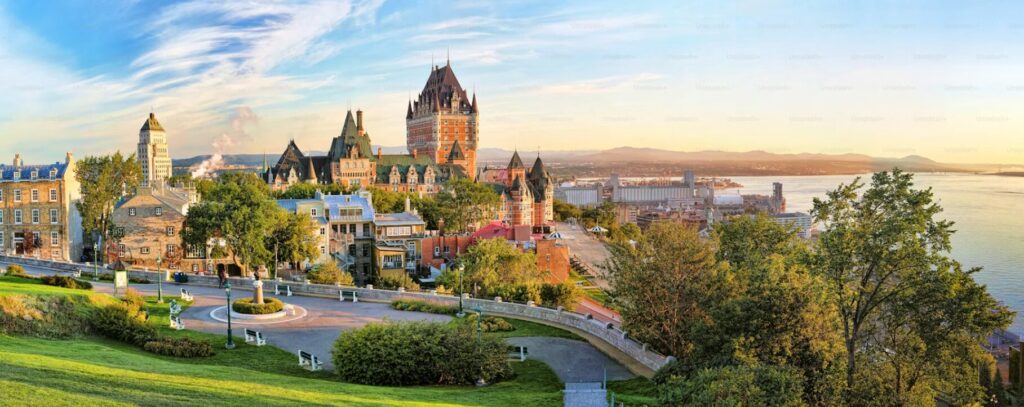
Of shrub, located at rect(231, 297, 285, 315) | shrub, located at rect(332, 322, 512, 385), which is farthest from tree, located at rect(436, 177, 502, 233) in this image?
shrub, located at rect(332, 322, 512, 385)

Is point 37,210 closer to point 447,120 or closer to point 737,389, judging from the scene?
point 737,389

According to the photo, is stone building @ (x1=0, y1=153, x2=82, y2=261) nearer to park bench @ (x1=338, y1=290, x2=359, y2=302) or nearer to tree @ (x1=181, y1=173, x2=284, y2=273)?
tree @ (x1=181, y1=173, x2=284, y2=273)

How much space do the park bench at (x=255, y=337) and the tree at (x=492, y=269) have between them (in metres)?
15.2

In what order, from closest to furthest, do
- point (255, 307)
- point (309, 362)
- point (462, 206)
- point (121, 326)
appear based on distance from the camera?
point (309, 362) → point (121, 326) → point (255, 307) → point (462, 206)

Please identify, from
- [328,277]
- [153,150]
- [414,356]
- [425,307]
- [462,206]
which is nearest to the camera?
[414,356]

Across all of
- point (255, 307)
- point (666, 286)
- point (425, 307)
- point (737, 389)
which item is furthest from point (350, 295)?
point (737, 389)

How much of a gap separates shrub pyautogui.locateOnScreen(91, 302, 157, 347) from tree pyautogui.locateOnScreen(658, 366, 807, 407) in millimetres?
15965

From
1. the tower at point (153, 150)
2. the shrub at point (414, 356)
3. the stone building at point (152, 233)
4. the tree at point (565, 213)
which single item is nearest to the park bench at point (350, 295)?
Answer: the shrub at point (414, 356)

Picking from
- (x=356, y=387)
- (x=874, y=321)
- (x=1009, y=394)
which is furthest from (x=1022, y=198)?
(x=356, y=387)

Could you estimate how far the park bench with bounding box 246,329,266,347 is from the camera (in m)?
25.2

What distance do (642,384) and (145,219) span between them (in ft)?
Result: 130

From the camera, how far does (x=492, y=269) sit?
44.8 m

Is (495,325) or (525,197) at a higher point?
(525,197)

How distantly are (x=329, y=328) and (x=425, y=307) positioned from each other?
198 inches
